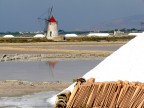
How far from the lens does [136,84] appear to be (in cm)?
627

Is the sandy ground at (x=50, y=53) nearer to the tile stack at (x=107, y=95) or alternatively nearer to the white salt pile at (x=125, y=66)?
the white salt pile at (x=125, y=66)

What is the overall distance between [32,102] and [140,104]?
282 centimetres

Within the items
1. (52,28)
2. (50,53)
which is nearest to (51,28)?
(52,28)

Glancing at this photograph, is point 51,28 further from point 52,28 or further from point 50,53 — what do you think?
point 50,53

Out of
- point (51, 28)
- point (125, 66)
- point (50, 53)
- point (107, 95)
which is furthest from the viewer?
point (51, 28)

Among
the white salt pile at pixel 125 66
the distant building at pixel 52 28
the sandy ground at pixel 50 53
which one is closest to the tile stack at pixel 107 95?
the white salt pile at pixel 125 66

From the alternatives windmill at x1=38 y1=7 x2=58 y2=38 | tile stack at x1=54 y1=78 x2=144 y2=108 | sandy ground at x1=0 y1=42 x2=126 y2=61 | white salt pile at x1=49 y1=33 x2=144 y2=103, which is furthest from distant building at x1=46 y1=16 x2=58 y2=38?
tile stack at x1=54 y1=78 x2=144 y2=108

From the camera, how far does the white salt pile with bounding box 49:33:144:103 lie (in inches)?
264

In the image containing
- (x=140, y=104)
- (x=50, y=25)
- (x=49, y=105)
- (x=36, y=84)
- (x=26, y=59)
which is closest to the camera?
(x=140, y=104)

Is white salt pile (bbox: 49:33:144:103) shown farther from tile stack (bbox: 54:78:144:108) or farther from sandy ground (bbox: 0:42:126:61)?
sandy ground (bbox: 0:42:126:61)

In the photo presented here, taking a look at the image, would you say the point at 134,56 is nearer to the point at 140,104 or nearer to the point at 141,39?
the point at 141,39

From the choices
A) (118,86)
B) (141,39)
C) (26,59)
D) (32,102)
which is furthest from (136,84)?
(26,59)

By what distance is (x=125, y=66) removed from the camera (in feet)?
22.8

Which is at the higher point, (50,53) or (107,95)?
(107,95)
